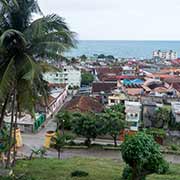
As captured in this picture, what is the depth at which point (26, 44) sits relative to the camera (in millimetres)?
13680

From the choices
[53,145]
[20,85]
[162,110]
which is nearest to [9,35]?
[20,85]

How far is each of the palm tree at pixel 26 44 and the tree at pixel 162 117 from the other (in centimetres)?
2499

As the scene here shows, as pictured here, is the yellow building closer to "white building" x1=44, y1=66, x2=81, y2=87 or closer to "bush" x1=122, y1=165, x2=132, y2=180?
"white building" x1=44, y1=66, x2=81, y2=87

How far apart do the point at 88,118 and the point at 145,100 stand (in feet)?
58.5

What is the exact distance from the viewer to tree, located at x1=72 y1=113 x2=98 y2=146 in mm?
29656

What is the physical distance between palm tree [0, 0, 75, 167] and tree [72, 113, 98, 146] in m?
15.3

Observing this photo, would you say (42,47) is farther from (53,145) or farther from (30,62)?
(53,145)

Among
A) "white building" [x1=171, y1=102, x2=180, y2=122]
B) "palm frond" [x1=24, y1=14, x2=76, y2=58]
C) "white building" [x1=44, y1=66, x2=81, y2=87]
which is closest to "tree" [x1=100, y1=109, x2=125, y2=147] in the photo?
"white building" [x1=171, y1=102, x2=180, y2=122]

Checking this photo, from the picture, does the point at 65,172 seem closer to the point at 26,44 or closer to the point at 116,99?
the point at 26,44

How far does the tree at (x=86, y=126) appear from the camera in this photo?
29.7 metres

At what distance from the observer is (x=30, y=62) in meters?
13.1

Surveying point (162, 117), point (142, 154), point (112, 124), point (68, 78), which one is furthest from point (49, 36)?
point (68, 78)

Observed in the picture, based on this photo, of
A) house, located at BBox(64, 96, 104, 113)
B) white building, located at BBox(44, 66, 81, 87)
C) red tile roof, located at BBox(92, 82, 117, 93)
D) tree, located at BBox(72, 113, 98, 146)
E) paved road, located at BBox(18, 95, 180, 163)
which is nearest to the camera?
paved road, located at BBox(18, 95, 180, 163)

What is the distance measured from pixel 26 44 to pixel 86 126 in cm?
1676
